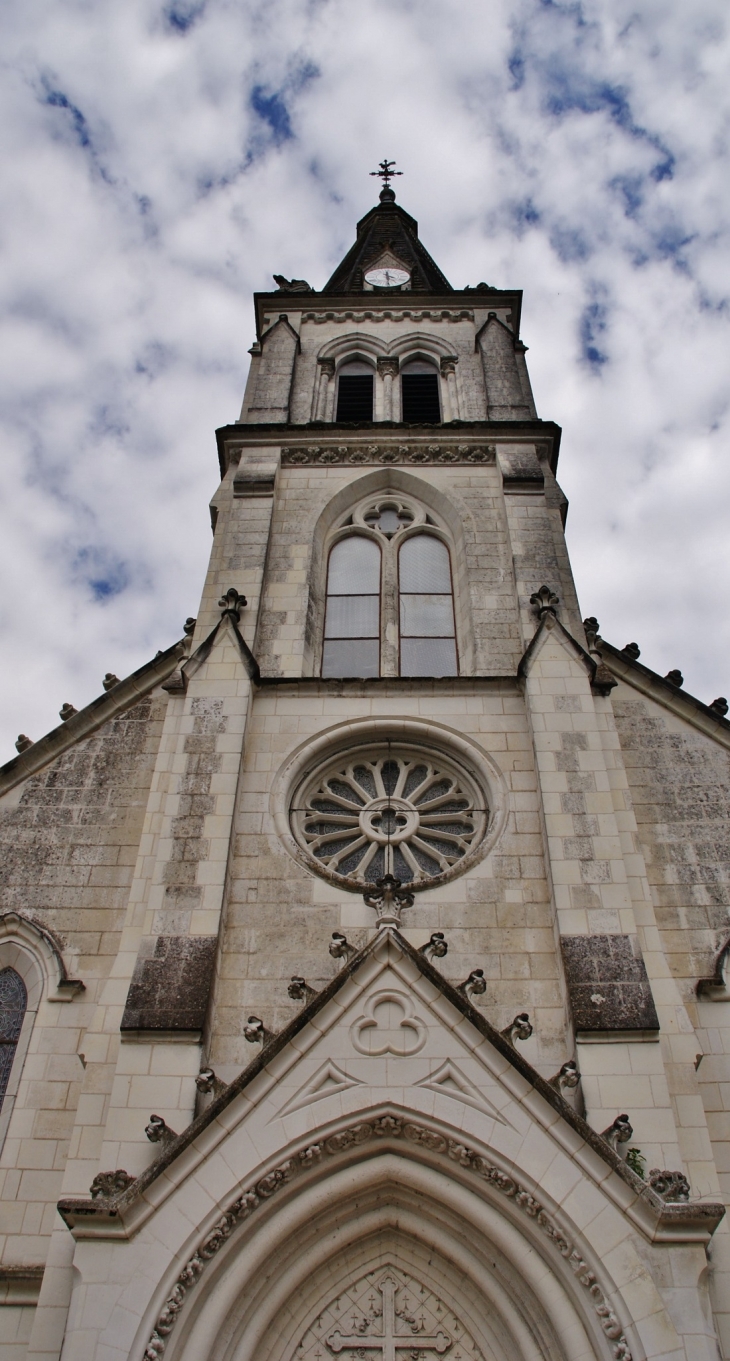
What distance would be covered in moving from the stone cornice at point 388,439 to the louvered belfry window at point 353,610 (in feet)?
5.62

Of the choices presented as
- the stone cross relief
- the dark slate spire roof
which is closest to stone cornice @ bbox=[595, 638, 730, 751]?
the stone cross relief

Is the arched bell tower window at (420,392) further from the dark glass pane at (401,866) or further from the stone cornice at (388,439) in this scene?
the dark glass pane at (401,866)

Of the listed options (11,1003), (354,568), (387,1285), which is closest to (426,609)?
(354,568)

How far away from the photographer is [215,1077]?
8.85 metres

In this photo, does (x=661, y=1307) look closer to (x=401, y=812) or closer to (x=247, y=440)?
(x=401, y=812)

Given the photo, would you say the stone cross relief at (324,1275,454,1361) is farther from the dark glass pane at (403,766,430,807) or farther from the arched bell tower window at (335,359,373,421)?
the arched bell tower window at (335,359,373,421)

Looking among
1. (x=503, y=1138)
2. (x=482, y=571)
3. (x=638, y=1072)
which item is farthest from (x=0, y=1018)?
(x=482, y=571)

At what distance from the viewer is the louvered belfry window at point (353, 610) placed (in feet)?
48.5

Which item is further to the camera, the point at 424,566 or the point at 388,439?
the point at 388,439

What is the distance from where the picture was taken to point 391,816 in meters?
12.1

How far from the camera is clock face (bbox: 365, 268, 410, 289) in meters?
26.1

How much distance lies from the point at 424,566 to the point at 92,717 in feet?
18.0

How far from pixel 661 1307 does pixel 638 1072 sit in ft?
5.95

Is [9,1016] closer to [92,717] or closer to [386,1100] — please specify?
[92,717]
